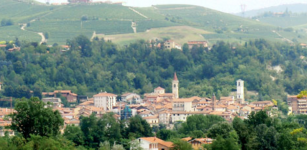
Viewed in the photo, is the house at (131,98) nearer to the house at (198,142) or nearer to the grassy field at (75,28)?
the grassy field at (75,28)

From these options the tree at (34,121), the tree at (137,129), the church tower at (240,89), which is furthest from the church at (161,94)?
the tree at (34,121)

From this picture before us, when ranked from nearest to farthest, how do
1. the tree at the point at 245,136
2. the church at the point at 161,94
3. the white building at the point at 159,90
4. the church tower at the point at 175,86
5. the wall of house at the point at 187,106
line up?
the tree at the point at 245,136, the wall of house at the point at 187,106, the church at the point at 161,94, the church tower at the point at 175,86, the white building at the point at 159,90

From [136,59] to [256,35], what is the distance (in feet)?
111

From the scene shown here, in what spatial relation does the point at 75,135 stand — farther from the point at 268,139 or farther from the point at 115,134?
the point at 268,139

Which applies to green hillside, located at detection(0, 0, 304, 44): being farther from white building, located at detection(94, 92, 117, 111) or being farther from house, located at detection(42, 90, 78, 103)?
white building, located at detection(94, 92, 117, 111)

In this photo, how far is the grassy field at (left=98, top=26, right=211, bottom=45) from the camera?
439ft

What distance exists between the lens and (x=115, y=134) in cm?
6750

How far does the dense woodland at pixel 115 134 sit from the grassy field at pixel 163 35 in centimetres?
5840

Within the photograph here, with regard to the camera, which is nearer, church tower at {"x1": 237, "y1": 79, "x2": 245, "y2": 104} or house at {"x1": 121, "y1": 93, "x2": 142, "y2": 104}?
house at {"x1": 121, "y1": 93, "x2": 142, "y2": 104}

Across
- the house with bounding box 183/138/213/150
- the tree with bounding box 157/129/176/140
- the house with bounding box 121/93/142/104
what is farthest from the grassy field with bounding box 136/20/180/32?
the house with bounding box 183/138/213/150

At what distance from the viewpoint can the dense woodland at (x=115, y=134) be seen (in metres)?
53.7

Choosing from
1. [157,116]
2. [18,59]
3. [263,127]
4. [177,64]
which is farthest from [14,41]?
[263,127]

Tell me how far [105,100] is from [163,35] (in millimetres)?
38538

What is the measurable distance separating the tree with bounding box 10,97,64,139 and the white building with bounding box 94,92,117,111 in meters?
42.6
